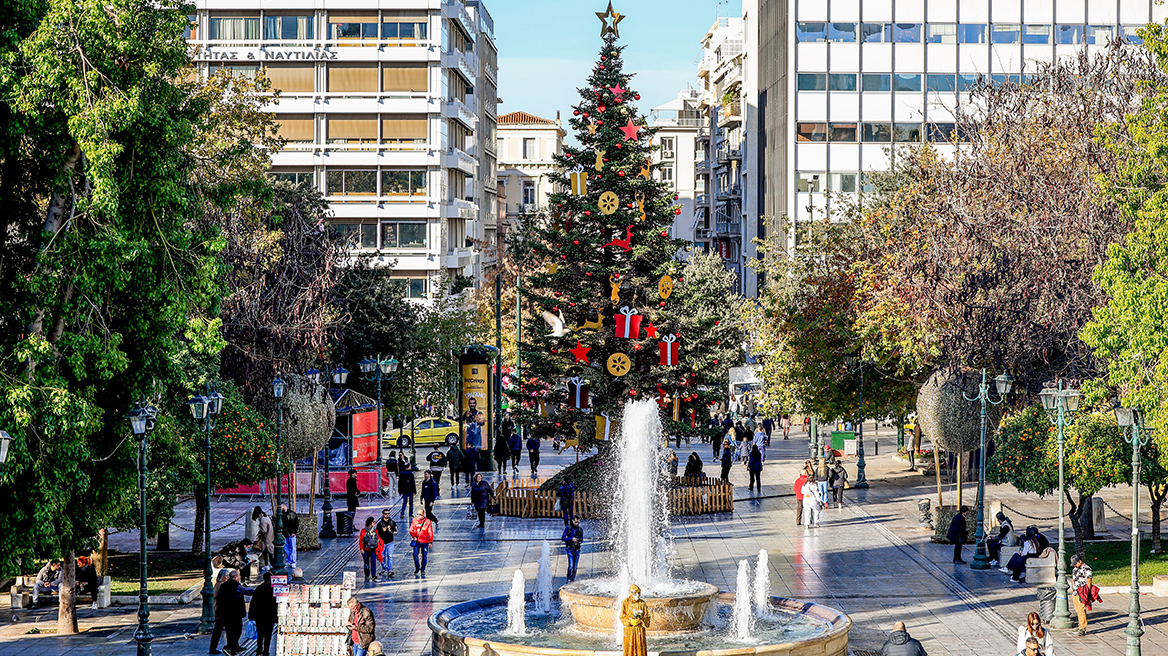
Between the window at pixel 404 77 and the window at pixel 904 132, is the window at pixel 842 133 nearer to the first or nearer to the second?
the window at pixel 904 132

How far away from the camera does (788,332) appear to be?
41406 millimetres

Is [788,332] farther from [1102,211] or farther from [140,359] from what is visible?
[140,359]

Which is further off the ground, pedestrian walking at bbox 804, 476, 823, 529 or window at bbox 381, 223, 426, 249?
window at bbox 381, 223, 426, 249

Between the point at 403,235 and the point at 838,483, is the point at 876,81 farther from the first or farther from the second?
the point at 838,483

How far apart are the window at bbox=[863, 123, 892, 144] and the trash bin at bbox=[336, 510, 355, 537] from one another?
4941 centimetres

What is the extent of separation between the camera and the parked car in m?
53.6

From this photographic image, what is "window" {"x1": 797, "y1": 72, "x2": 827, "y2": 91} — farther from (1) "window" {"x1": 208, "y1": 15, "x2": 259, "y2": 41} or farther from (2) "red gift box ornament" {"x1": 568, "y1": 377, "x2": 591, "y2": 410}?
(2) "red gift box ornament" {"x1": 568, "y1": 377, "x2": 591, "y2": 410}

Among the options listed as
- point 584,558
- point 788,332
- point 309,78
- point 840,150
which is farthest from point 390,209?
point 584,558

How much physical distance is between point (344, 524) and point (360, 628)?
14.4 meters

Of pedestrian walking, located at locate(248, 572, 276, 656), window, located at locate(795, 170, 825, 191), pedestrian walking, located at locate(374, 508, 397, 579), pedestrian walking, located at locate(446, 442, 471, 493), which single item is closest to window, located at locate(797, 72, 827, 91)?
window, located at locate(795, 170, 825, 191)

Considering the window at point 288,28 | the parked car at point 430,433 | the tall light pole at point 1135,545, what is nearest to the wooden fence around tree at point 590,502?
the tall light pole at point 1135,545

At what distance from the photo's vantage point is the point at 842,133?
7369cm

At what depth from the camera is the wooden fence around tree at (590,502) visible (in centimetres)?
3506

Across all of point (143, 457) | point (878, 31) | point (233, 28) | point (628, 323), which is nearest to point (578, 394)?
point (628, 323)
